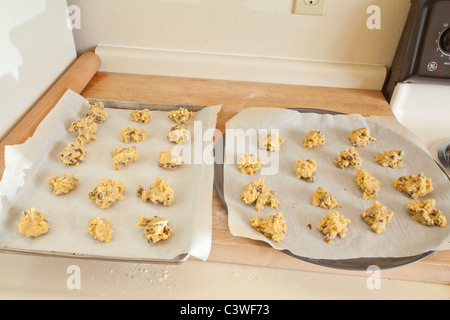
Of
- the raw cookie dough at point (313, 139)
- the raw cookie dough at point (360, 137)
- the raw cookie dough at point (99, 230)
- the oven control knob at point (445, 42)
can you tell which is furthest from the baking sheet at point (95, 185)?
the oven control knob at point (445, 42)

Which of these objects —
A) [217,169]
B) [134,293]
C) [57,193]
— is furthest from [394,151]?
[57,193]

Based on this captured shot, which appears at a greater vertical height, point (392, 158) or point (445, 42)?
point (445, 42)

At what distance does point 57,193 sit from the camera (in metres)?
0.73

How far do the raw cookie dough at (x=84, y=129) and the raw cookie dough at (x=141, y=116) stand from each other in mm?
108

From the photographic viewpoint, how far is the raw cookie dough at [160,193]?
719 millimetres

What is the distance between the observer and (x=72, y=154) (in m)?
0.80

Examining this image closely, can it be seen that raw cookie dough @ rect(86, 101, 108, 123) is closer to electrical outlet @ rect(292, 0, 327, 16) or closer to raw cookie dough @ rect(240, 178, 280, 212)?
raw cookie dough @ rect(240, 178, 280, 212)

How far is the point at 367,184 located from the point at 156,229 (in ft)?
1.52

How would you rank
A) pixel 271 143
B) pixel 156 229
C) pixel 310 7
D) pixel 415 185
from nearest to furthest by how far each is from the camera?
pixel 156 229
pixel 415 185
pixel 271 143
pixel 310 7

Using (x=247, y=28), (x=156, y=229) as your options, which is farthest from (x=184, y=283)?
(x=247, y=28)

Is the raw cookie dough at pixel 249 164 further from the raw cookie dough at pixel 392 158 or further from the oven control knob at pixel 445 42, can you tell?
the oven control knob at pixel 445 42

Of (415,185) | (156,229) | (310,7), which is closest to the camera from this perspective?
(156,229)

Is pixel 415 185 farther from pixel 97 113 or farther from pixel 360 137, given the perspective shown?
pixel 97 113

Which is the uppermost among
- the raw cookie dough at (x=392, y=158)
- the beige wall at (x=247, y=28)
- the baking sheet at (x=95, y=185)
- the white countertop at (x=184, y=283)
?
the beige wall at (x=247, y=28)
